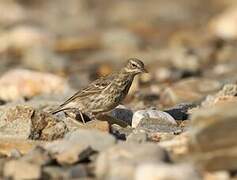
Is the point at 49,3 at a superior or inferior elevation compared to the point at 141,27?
superior

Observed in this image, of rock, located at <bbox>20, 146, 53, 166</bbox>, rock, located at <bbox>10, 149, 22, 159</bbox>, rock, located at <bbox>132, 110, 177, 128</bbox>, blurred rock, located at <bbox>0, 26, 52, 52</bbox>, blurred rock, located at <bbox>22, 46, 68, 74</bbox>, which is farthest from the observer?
blurred rock, located at <bbox>0, 26, 52, 52</bbox>

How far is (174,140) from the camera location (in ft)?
35.6

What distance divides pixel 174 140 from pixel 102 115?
2987 mm

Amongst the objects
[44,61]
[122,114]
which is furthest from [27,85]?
[44,61]

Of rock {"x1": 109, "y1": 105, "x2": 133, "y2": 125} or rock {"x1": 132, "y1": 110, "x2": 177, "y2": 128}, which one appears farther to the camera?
rock {"x1": 109, "y1": 105, "x2": 133, "y2": 125}

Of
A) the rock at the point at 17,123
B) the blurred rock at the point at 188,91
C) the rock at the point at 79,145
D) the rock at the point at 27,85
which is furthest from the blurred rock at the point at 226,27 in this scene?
the rock at the point at 79,145

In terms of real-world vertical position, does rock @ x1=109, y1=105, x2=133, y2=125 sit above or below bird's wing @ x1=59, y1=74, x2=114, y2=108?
below

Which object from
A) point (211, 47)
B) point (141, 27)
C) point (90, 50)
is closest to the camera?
point (211, 47)

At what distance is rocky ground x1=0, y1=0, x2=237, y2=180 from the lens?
965cm

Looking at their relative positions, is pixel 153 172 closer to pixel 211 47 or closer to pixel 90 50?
pixel 211 47

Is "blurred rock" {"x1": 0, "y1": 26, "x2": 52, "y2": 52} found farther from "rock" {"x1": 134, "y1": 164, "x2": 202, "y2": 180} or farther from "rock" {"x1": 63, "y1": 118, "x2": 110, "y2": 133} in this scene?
"rock" {"x1": 134, "y1": 164, "x2": 202, "y2": 180}

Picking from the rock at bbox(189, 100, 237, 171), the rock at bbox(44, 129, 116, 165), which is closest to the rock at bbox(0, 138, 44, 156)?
the rock at bbox(44, 129, 116, 165)

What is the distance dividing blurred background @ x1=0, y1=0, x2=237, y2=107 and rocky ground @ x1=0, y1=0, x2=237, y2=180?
47 millimetres

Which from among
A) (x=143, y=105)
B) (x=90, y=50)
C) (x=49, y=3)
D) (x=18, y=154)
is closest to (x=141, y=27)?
(x=90, y=50)
